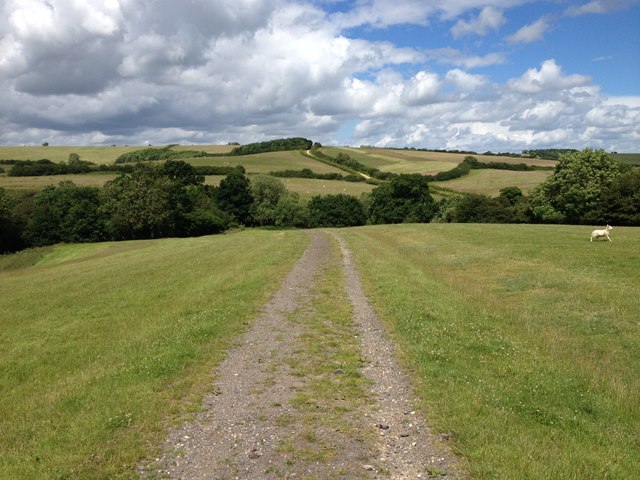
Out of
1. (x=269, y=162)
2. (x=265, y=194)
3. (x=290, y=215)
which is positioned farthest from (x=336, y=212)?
(x=269, y=162)

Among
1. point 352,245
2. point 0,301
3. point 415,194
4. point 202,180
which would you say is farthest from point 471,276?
point 202,180

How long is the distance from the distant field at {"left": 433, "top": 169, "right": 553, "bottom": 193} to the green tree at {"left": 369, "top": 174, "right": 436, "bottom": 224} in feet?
64.0

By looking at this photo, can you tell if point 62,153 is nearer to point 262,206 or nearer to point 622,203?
point 262,206

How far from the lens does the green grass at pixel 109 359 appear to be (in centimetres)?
785

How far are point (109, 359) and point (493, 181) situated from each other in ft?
403

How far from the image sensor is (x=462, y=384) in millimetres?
10164

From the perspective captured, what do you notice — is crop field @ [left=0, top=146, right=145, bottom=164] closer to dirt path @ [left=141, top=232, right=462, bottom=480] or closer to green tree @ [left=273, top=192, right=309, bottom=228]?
green tree @ [left=273, top=192, right=309, bottom=228]

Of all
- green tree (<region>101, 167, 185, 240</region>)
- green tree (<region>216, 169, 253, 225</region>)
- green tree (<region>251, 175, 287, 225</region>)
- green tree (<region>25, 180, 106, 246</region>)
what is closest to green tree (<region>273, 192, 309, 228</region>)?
green tree (<region>251, 175, 287, 225</region>)

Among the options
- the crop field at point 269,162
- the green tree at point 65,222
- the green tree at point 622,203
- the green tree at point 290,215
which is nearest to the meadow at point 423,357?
the green tree at point 622,203

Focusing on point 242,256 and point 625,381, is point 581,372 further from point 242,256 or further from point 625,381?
point 242,256

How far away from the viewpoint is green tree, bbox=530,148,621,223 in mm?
68938

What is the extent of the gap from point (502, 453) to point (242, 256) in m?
29.7

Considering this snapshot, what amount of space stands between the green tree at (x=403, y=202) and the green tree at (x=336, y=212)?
4.43 metres

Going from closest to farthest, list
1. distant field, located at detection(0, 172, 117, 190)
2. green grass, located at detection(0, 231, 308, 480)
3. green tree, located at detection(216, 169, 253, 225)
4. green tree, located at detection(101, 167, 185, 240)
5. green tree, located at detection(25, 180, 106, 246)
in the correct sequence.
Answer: green grass, located at detection(0, 231, 308, 480) → green tree, located at detection(101, 167, 185, 240) → green tree, located at detection(25, 180, 106, 246) → green tree, located at detection(216, 169, 253, 225) → distant field, located at detection(0, 172, 117, 190)
